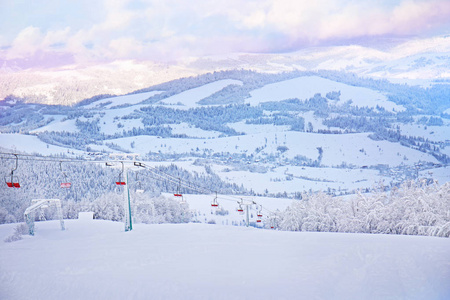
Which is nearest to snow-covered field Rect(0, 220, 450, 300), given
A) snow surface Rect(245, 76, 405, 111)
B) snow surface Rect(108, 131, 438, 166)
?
snow surface Rect(108, 131, 438, 166)

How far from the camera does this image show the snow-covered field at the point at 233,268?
18.1ft

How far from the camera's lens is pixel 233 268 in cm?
649

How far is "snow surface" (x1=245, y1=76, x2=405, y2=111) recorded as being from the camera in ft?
Result: 206

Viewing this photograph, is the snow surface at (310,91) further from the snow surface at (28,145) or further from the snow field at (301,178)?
the snow surface at (28,145)

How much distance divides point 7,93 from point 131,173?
13045mm

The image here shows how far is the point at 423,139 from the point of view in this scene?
41.7 meters

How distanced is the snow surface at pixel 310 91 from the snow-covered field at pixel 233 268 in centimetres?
5533

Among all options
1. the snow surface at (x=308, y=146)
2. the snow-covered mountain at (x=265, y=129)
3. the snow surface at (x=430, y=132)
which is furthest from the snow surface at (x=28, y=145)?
the snow surface at (x=430, y=132)

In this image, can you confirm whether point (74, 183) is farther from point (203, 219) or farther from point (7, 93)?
point (7, 93)

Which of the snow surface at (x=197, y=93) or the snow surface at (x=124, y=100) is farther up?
the snow surface at (x=197, y=93)

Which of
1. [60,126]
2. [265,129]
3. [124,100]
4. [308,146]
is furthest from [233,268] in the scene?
[124,100]

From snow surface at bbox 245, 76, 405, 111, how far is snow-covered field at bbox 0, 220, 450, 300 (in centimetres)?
5533

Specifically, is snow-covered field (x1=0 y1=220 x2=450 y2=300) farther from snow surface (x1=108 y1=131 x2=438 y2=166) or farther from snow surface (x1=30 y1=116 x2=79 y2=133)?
snow surface (x1=30 y1=116 x2=79 y2=133)

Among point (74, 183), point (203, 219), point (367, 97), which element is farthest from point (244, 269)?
point (367, 97)
